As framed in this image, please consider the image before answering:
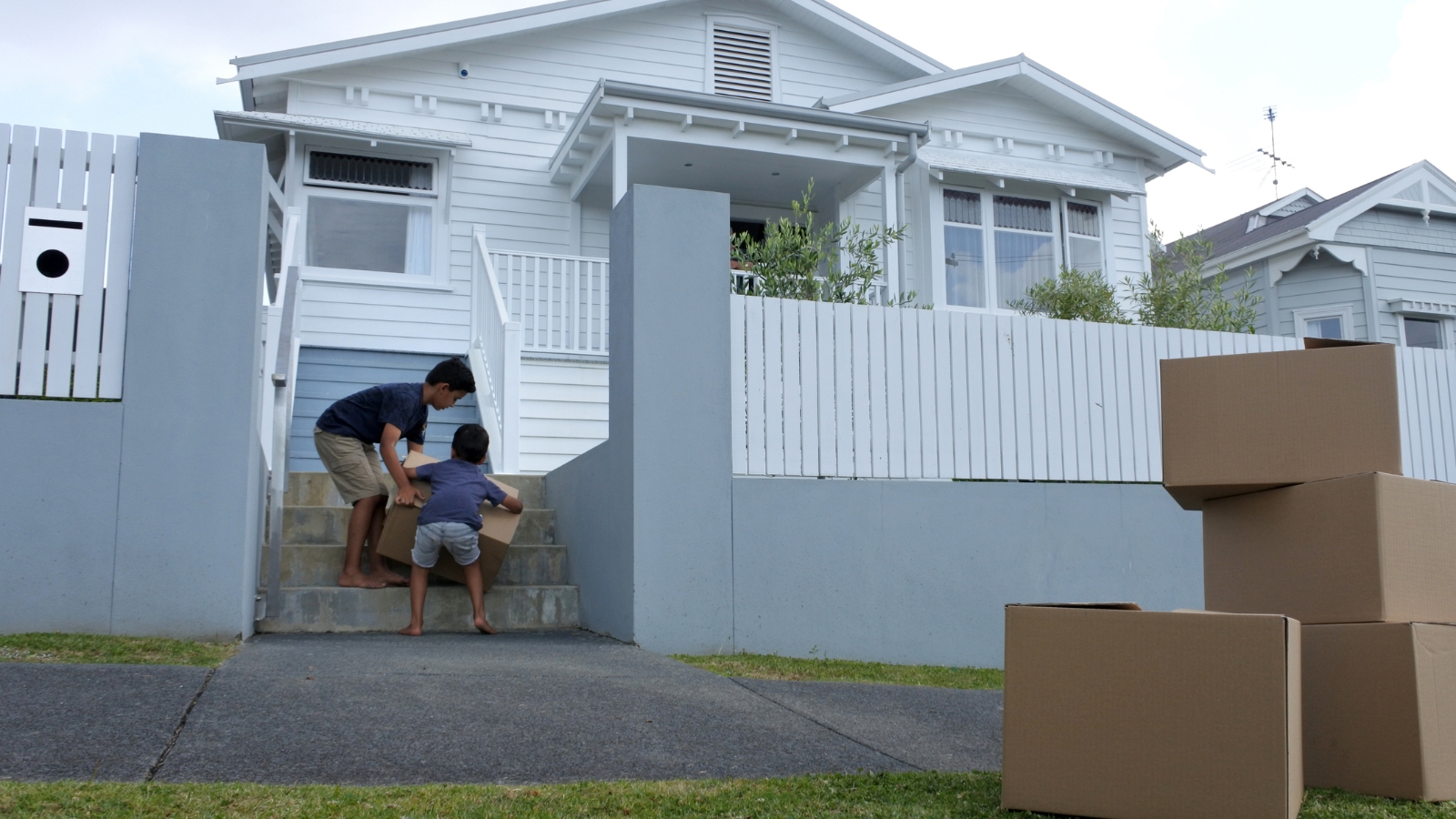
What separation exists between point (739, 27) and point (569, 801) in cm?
1254

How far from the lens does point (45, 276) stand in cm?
528

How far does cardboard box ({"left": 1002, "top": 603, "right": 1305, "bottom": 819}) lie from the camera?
2.64m

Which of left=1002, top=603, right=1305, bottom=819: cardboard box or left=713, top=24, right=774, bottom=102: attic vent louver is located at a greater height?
left=713, top=24, right=774, bottom=102: attic vent louver

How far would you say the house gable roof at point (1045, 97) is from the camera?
44.3 ft

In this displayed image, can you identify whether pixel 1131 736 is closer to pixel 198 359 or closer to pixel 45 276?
pixel 198 359

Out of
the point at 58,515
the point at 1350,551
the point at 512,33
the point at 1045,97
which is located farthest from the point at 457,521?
the point at 1045,97

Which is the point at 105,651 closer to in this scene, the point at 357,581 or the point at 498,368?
the point at 357,581

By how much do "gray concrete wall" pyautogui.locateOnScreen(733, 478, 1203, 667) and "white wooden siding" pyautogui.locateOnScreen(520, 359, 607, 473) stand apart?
2952 mm

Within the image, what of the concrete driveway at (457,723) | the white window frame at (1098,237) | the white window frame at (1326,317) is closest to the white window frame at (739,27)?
the white window frame at (1098,237)

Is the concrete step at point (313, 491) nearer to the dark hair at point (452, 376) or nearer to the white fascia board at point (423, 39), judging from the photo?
the dark hair at point (452, 376)

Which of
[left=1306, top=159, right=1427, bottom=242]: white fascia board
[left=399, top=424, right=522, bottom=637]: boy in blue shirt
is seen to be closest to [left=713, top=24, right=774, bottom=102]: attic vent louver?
[left=399, top=424, right=522, bottom=637]: boy in blue shirt

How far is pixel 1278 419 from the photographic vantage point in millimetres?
3291

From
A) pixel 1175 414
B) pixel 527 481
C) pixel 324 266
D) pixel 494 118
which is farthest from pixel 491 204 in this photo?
pixel 1175 414

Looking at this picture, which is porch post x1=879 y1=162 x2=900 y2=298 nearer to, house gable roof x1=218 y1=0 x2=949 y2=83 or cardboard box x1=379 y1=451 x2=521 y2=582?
house gable roof x1=218 y1=0 x2=949 y2=83
